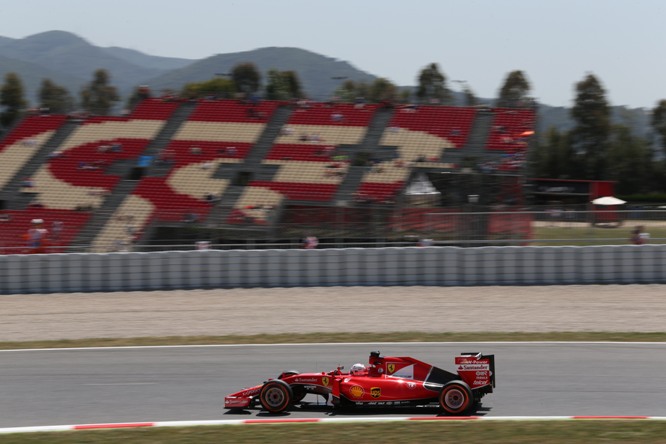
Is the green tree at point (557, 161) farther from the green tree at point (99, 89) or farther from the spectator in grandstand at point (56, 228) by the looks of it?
the green tree at point (99, 89)

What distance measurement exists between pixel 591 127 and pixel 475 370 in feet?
171

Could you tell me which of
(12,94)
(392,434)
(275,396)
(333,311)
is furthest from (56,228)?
(12,94)

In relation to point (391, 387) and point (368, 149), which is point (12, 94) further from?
point (391, 387)

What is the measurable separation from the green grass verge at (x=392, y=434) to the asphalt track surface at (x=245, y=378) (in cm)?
56

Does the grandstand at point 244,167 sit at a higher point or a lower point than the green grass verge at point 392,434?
higher

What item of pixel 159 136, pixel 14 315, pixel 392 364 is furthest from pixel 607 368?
pixel 159 136

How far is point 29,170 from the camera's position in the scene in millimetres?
32906

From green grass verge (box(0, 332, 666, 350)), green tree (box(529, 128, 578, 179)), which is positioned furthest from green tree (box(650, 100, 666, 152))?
green grass verge (box(0, 332, 666, 350))

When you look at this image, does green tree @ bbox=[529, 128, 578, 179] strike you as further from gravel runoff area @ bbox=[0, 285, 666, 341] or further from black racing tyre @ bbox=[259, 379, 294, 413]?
black racing tyre @ bbox=[259, 379, 294, 413]

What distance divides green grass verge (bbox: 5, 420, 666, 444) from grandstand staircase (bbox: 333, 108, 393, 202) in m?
20.4

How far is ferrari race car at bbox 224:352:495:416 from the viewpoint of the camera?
7672 mm

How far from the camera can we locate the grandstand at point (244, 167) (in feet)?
75.1

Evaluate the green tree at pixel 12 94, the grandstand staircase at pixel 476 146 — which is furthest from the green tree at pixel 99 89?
the grandstand staircase at pixel 476 146

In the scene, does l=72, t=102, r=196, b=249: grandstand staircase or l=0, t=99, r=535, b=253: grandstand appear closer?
l=0, t=99, r=535, b=253: grandstand
